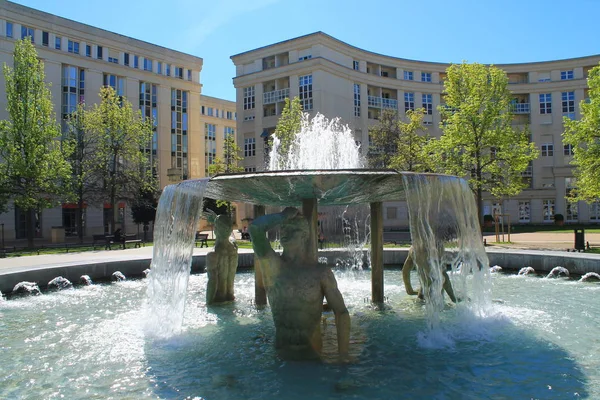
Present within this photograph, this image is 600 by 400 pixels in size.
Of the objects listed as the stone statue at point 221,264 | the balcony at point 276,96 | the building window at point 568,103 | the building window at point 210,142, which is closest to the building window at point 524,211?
the building window at point 568,103

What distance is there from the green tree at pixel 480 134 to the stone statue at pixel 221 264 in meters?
19.7

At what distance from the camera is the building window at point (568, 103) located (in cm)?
5150

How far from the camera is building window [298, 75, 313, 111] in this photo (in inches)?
1767

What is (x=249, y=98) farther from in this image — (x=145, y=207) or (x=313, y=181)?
(x=313, y=181)

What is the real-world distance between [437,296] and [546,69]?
5501 cm

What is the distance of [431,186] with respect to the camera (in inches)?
237

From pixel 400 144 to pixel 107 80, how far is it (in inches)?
1210

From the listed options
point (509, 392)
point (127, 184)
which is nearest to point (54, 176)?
point (127, 184)

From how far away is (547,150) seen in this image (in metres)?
52.0

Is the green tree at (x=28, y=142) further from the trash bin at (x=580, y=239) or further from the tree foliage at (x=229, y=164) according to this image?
the trash bin at (x=580, y=239)

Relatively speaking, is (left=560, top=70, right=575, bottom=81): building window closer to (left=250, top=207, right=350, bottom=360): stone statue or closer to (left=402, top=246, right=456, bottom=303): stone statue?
(left=402, top=246, right=456, bottom=303): stone statue

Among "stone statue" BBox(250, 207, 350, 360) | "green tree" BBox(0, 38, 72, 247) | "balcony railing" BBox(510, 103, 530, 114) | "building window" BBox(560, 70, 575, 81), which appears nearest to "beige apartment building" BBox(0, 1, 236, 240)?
"green tree" BBox(0, 38, 72, 247)

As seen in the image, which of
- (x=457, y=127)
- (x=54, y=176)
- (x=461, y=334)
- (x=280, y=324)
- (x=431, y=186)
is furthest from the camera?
(x=54, y=176)

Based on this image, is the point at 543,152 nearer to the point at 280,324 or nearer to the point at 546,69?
the point at 546,69
